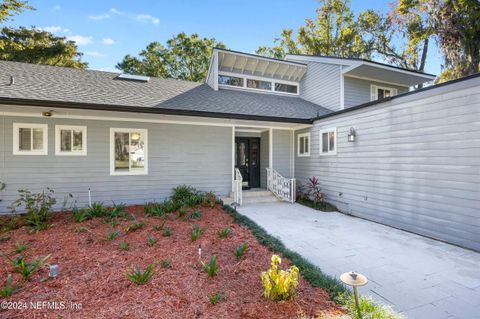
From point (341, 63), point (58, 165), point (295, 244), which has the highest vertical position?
point (341, 63)

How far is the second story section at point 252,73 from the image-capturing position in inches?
426

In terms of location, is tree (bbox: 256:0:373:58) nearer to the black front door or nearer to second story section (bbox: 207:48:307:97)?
second story section (bbox: 207:48:307:97)

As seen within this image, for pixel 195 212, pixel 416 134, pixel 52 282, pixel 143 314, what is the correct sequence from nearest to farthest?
1. pixel 143 314
2. pixel 52 282
3. pixel 416 134
4. pixel 195 212

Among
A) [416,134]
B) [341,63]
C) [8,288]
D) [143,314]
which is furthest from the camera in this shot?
[341,63]

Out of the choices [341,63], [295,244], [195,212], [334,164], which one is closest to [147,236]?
[195,212]

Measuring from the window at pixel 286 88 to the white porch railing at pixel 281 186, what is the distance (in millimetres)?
4818

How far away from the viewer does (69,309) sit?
2.58 m

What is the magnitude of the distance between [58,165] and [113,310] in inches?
244

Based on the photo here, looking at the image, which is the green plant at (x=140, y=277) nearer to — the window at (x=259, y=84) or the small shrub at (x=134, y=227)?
the small shrub at (x=134, y=227)

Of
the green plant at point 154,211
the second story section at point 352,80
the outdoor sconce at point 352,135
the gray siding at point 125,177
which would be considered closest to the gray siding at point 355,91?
the second story section at point 352,80

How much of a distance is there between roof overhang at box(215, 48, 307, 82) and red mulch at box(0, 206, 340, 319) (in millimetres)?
8434

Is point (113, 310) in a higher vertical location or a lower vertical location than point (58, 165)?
lower

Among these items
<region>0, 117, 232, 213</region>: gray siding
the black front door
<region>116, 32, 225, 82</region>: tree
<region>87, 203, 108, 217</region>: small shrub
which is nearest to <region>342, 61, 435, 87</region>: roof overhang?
the black front door

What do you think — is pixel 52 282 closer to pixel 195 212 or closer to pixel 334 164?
pixel 195 212
